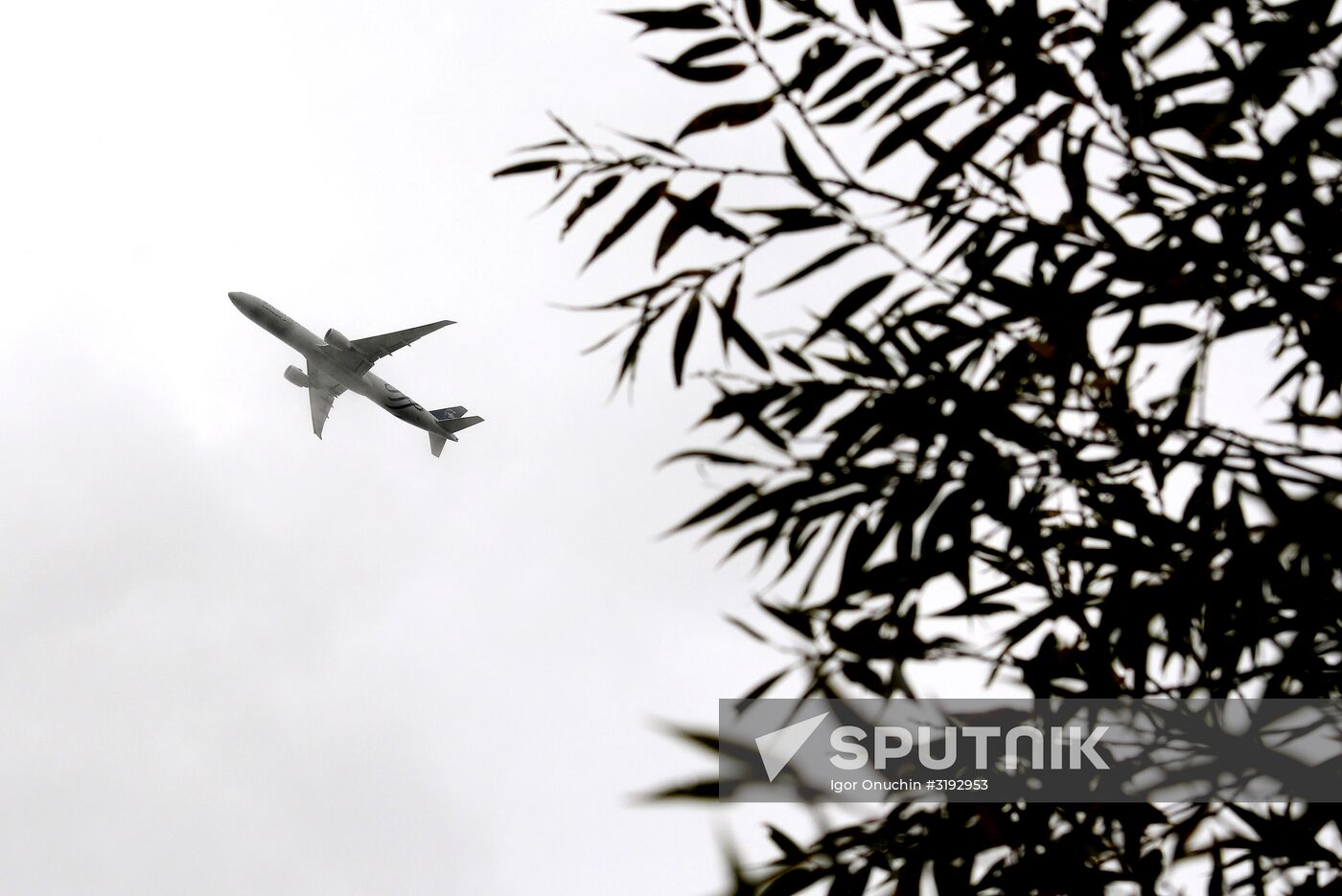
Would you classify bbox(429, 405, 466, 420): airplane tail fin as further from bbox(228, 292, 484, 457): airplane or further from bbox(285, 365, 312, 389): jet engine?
bbox(285, 365, 312, 389): jet engine

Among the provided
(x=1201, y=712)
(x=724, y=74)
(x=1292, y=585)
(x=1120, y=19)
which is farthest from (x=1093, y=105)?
(x=1201, y=712)

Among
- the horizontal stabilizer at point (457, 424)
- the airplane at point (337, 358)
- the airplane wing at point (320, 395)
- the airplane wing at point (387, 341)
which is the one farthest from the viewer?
the horizontal stabilizer at point (457, 424)

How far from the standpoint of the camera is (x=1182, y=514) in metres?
2.43

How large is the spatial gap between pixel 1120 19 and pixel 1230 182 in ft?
1.33

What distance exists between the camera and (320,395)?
2531 cm

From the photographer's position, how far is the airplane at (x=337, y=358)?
71.6 feet

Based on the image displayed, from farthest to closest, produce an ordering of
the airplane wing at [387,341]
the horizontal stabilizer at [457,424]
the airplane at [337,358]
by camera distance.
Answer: the horizontal stabilizer at [457,424], the airplane at [337,358], the airplane wing at [387,341]

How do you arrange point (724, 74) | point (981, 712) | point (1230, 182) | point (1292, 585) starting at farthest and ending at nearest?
point (724, 74)
point (981, 712)
point (1230, 182)
point (1292, 585)

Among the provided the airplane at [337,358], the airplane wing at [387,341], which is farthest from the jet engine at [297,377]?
the airplane wing at [387,341]

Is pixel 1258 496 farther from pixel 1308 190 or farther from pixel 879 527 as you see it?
pixel 879 527

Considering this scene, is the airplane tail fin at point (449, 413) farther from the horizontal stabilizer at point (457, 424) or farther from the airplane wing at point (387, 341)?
the airplane wing at point (387, 341)

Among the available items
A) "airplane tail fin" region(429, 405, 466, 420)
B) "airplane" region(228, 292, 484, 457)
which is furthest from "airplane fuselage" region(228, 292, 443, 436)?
"airplane tail fin" region(429, 405, 466, 420)

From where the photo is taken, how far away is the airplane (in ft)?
71.6

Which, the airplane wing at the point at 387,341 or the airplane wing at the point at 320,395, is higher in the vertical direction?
the airplane wing at the point at 320,395
